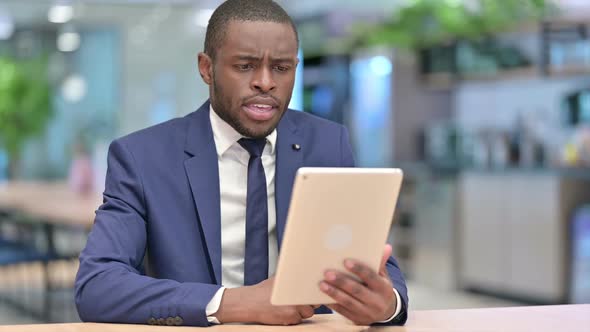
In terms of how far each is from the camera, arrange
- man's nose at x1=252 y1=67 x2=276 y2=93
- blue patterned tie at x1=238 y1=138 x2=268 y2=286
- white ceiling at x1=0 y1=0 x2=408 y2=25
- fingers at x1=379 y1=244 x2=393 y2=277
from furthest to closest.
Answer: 1. white ceiling at x1=0 y1=0 x2=408 y2=25
2. blue patterned tie at x1=238 y1=138 x2=268 y2=286
3. man's nose at x1=252 y1=67 x2=276 y2=93
4. fingers at x1=379 y1=244 x2=393 y2=277

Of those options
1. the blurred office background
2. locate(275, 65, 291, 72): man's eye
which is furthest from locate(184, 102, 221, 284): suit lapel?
the blurred office background

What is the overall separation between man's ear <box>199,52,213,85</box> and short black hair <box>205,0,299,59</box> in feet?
0.04

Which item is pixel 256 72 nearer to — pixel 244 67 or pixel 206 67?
pixel 244 67

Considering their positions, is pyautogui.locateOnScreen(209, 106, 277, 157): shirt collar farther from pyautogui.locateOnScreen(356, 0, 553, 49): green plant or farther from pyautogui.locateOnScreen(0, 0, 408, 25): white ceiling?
pyautogui.locateOnScreen(0, 0, 408, 25): white ceiling

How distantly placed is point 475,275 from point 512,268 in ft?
1.33

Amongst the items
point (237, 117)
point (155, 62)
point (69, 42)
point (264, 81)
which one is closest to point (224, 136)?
point (237, 117)

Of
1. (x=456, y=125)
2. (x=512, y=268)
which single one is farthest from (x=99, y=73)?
(x=512, y=268)

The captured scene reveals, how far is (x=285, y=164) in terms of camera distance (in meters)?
1.82

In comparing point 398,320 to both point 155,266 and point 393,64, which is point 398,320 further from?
point 393,64

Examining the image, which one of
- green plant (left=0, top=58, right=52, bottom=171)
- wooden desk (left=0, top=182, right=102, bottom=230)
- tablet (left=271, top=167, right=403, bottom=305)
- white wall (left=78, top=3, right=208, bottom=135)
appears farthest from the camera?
white wall (left=78, top=3, right=208, bottom=135)

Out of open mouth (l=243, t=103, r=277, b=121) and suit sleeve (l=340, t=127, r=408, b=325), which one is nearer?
suit sleeve (l=340, t=127, r=408, b=325)

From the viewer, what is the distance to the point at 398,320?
5.06 feet

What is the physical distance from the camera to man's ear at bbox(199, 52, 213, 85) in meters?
1.79

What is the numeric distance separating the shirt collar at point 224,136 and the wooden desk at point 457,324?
1.35 feet
